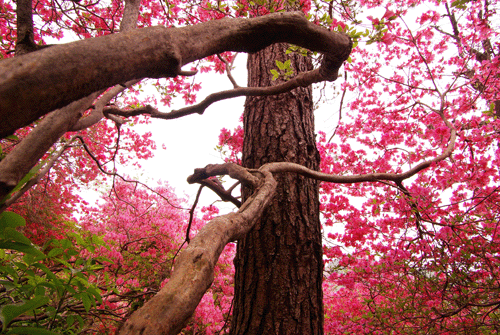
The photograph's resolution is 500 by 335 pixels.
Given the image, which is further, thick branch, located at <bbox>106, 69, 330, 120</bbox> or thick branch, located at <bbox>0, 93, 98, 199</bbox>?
thick branch, located at <bbox>106, 69, 330, 120</bbox>

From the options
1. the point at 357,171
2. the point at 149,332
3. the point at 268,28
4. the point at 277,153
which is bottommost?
the point at 149,332

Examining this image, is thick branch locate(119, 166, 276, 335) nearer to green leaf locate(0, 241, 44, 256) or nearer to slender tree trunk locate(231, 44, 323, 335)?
green leaf locate(0, 241, 44, 256)

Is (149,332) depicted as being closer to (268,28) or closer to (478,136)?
(268,28)

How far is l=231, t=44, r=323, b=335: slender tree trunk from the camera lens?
67.3 inches

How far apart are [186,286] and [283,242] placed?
52.6 inches

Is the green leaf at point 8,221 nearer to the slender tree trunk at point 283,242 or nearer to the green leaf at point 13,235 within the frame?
the green leaf at point 13,235

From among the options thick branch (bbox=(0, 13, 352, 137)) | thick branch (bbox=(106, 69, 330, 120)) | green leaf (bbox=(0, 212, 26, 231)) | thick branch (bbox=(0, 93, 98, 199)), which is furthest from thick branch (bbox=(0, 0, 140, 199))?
thick branch (bbox=(106, 69, 330, 120))

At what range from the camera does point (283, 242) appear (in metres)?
1.89

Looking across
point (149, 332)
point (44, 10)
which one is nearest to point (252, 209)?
point (149, 332)

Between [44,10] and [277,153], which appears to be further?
[44,10]

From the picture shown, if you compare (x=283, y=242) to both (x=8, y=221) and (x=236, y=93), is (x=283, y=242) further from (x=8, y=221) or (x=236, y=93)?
(x=8, y=221)

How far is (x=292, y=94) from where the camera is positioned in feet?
8.18

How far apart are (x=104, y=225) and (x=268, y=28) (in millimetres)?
9636

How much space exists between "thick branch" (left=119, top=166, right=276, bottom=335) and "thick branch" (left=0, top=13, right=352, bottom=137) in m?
0.49
